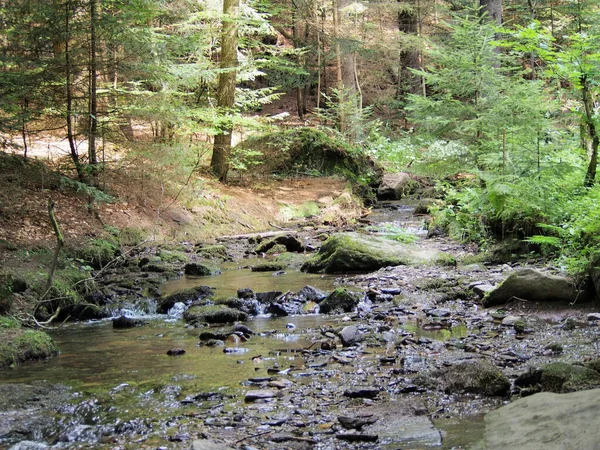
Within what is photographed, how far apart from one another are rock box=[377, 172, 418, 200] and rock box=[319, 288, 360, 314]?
41.3 feet

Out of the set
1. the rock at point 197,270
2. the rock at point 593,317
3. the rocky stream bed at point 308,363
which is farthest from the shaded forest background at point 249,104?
the rock at point 197,270

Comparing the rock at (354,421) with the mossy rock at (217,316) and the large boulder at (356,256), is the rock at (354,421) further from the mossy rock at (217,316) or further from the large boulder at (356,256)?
the large boulder at (356,256)

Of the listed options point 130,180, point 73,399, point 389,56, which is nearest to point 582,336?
point 73,399

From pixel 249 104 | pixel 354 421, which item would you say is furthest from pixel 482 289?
pixel 249 104

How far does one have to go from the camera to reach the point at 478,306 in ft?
26.2

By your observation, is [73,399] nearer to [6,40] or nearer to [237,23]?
[6,40]

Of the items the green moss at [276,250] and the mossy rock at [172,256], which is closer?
the mossy rock at [172,256]

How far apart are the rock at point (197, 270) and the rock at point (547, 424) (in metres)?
8.10

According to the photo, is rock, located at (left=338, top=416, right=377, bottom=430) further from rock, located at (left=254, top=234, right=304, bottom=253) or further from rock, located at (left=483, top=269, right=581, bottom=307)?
rock, located at (left=254, top=234, right=304, bottom=253)

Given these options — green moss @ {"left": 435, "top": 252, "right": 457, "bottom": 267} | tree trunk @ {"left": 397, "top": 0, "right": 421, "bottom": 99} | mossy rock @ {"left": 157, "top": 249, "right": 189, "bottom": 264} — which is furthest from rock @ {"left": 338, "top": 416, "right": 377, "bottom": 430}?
tree trunk @ {"left": 397, "top": 0, "right": 421, "bottom": 99}

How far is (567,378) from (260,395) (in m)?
2.51

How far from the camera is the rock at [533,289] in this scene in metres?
7.30

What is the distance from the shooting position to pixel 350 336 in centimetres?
666

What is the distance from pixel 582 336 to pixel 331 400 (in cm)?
300
